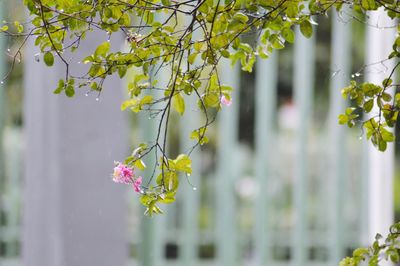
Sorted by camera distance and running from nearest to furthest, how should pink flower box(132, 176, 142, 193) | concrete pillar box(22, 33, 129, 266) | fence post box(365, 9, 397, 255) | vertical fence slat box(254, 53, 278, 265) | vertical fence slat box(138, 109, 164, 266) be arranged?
pink flower box(132, 176, 142, 193)
concrete pillar box(22, 33, 129, 266)
vertical fence slat box(138, 109, 164, 266)
fence post box(365, 9, 397, 255)
vertical fence slat box(254, 53, 278, 265)

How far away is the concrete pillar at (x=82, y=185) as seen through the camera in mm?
2312

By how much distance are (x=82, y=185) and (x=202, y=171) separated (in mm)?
1978

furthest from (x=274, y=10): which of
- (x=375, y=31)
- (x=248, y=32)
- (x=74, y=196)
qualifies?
(x=375, y=31)

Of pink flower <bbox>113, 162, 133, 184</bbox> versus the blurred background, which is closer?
pink flower <bbox>113, 162, 133, 184</bbox>

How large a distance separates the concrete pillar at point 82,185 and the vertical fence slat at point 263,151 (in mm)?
756

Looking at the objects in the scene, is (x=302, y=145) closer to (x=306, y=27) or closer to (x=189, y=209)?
(x=189, y=209)

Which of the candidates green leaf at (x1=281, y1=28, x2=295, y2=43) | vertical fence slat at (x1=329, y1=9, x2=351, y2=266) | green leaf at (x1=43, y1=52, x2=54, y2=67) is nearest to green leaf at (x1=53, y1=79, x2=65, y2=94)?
green leaf at (x1=43, y1=52, x2=54, y2=67)

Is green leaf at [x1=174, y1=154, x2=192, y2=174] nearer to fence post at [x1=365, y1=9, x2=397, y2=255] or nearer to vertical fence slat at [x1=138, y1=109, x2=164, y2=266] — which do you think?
vertical fence slat at [x1=138, y1=109, x2=164, y2=266]

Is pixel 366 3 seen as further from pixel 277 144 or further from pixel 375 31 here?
pixel 277 144

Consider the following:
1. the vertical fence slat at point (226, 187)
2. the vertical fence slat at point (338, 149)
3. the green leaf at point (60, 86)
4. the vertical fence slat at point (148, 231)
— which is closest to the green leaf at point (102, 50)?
the green leaf at point (60, 86)

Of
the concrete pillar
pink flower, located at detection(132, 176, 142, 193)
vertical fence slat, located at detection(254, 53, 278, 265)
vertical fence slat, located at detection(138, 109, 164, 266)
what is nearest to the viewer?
pink flower, located at detection(132, 176, 142, 193)

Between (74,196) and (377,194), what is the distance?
114 cm

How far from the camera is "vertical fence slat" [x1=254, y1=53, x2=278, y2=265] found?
9.83 ft

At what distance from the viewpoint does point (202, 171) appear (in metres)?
4.28
